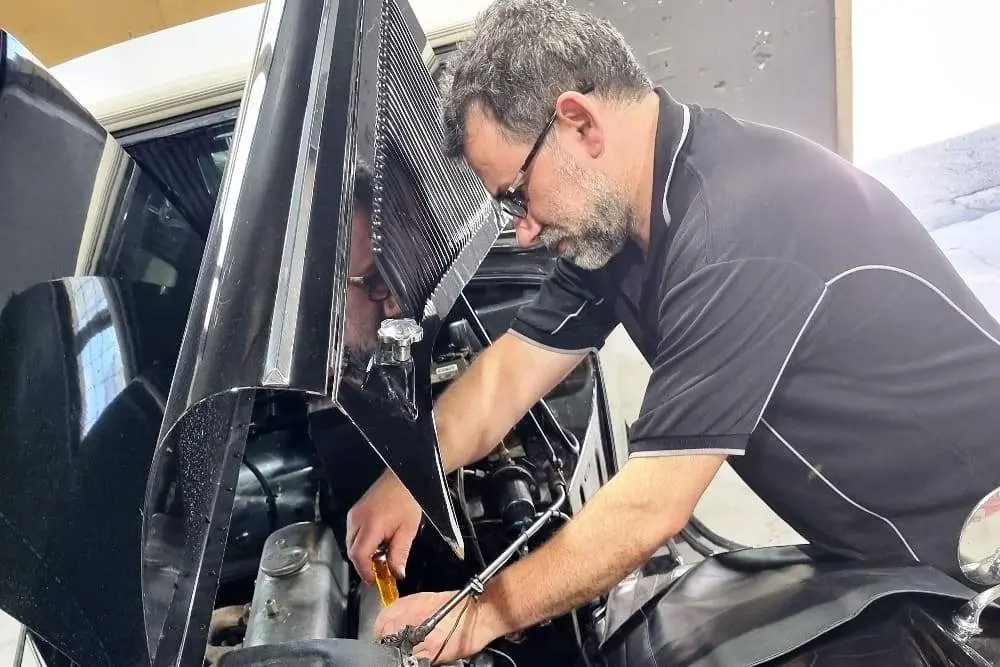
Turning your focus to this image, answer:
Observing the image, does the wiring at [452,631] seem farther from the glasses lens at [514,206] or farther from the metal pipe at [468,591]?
the glasses lens at [514,206]

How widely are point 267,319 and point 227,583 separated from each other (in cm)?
72

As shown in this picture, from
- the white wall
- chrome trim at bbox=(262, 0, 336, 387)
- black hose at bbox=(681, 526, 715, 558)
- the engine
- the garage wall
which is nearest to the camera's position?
chrome trim at bbox=(262, 0, 336, 387)

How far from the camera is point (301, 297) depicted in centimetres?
65

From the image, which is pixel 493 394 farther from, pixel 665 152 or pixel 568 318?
pixel 665 152

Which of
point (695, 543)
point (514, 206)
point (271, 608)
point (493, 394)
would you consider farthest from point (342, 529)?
point (695, 543)

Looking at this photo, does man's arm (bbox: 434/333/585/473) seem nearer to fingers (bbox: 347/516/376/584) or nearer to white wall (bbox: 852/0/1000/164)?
fingers (bbox: 347/516/376/584)

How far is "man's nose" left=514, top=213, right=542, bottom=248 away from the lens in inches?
45.1

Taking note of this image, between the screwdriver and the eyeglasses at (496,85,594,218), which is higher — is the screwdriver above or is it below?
below

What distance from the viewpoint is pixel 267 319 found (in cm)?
63

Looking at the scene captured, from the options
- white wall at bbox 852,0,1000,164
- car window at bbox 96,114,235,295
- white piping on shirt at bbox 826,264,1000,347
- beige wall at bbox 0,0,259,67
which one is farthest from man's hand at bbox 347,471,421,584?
white wall at bbox 852,0,1000,164

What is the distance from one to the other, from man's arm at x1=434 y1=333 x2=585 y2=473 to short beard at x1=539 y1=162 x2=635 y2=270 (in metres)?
0.22

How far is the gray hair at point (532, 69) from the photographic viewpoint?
1.02 metres

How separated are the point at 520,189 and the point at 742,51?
2.04 metres

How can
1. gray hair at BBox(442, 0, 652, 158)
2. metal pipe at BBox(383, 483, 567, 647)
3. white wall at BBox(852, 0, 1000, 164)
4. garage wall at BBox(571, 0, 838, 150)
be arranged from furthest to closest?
white wall at BBox(852, 0, 1000, 164)
garage wall at BBox(571, 0, 838, 150)
gray hair at BBox(442, 0, 652, 158)
metal pipe at BBox(383, 483, 567, 647)
